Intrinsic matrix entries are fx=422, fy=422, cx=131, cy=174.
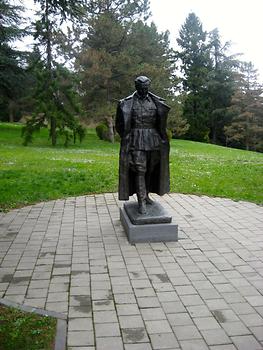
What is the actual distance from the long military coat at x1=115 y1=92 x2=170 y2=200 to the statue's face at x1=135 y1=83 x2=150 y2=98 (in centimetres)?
14

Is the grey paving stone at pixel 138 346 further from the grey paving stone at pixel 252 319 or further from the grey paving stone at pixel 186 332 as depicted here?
the grey paving stone at pixel 252 319

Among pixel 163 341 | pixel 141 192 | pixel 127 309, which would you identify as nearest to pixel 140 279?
pixel 127 309

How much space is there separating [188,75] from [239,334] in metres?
50.5

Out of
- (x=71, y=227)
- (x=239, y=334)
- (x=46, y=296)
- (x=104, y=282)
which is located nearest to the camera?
(x=239, y=334)

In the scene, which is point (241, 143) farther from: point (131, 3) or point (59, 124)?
point (59, 124)

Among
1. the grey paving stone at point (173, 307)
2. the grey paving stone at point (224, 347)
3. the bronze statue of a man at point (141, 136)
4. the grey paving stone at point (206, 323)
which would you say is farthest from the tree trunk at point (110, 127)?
the grey paving stone at point (224, 347)

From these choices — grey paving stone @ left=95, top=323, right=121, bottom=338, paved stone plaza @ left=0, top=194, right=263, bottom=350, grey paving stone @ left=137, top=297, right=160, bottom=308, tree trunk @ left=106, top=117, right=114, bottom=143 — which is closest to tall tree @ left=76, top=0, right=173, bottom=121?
tree trunk @ left=106, top=117, right=114, bottom=143

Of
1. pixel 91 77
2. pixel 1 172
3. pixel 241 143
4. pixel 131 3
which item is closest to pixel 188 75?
pixel 241 143

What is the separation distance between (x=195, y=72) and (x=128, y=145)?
46.7 meters

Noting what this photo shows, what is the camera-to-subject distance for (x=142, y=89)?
7113 mm

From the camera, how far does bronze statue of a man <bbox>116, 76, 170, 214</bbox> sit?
23.5ft

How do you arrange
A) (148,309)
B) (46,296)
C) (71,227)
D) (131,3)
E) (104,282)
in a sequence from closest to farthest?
(148,309) → (46,296) → (104,282) → (71,227) → (131,3)

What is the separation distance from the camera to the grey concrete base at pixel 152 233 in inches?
276

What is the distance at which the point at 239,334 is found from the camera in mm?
4168
